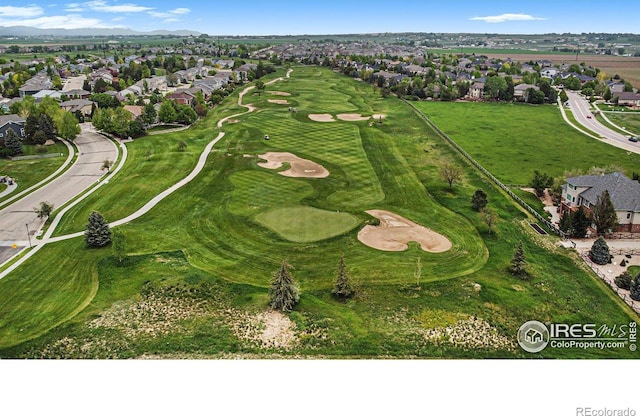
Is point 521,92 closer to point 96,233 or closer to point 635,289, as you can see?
point 635,289

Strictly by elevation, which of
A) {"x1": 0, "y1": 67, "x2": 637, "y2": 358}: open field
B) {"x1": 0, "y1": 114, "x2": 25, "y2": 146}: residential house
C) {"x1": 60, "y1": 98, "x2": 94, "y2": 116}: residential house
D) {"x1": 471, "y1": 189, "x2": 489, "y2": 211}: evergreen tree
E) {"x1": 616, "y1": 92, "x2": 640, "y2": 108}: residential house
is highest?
{"x1": 616, "y1": 92, "x2": 640, "y2": 108}: residential house

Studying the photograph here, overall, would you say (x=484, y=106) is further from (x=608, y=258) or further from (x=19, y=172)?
(x=19, y=172)

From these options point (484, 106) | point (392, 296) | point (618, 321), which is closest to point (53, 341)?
point (392, 296)

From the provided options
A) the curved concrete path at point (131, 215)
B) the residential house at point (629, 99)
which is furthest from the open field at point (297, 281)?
the residential house at point (629, 99)

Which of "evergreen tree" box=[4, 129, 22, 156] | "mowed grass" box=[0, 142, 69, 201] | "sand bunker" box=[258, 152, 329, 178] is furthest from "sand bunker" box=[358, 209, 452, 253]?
A: "evergreen tree" box=[4, 129, 22, 156]

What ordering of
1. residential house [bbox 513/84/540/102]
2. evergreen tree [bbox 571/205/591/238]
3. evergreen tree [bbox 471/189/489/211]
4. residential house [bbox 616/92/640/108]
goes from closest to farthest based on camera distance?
1. evergreen tree [bbox 571/205/591/238]
2. evergreen tree [bbox 471/189/489/211]
3. residential house [bbox 616/92/640/108]
4. residential house [bbox 513/84/540/102]

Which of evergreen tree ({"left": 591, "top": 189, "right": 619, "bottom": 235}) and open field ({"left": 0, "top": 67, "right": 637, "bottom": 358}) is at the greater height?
evergreen tree ({"left": 591, "top": 189, "right": 619, "bottom": 235})

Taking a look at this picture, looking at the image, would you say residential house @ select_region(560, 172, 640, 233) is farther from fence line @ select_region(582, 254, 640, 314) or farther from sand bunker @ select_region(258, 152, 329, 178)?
sand bunker @ select_region(258, 152, 329, 178)
